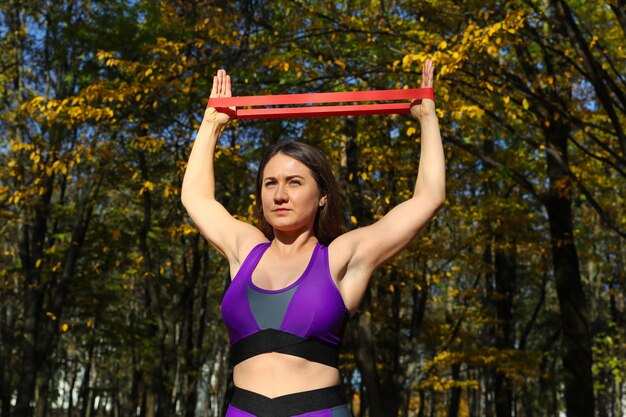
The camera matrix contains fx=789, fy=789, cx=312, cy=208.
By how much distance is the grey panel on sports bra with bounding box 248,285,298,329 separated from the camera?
9.33 ft

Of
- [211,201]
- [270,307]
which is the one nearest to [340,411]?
[270,307]

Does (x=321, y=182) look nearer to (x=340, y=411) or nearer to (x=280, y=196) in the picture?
(x=280, y=196)

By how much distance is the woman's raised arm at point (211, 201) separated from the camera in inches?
130

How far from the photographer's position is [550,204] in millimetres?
13664

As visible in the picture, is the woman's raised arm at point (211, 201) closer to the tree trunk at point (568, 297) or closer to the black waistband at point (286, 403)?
the black waistband at point (286, 403)

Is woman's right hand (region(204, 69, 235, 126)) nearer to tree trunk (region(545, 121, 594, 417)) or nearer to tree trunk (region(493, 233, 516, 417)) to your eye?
tree trunk (region(545, 121, 594, 417))

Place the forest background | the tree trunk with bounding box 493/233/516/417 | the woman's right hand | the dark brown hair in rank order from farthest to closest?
the tree trunk with bounding box 493/233/516/417 → the forest background → the woman's right hand → the dark brown hair

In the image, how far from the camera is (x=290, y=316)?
2826mm

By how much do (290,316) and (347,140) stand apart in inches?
477

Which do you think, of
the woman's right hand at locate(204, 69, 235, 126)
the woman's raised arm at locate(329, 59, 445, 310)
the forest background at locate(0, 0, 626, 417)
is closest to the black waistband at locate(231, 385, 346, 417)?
the woman's raised arm at locate(329, 59, 445, 310)

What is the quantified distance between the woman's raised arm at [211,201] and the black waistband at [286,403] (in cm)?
64

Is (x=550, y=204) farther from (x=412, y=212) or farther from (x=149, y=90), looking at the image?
(x=412, y=212)

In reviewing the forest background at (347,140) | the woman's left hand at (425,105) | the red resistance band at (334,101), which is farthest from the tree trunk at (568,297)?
the red resistance band at (334,101)

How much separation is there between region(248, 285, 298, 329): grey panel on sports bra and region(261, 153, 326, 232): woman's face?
0.33 m
